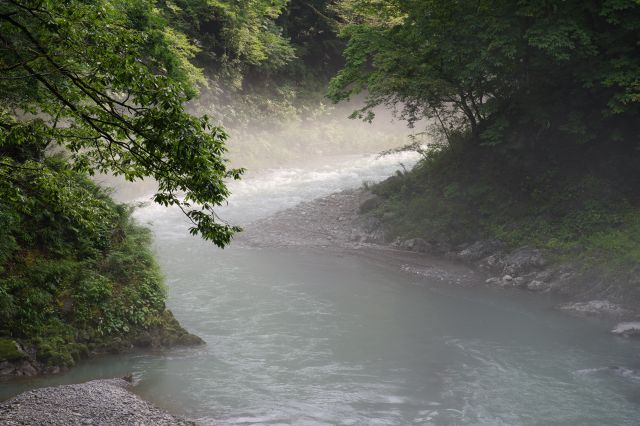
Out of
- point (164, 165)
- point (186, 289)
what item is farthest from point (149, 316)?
point (164, 165)

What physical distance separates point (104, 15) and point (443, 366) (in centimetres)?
888

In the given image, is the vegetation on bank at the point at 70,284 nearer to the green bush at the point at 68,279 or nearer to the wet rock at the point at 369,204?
the green bush at the point at 68,279

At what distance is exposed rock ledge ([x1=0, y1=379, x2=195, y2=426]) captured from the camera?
8211mm

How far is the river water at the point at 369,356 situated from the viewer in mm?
9914

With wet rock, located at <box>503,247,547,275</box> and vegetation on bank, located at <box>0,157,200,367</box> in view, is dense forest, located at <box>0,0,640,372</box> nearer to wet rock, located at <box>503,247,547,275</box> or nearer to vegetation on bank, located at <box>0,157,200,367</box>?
vegetation on bank, located at <box>0,157,200,367</box>

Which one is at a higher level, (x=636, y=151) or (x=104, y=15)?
(x=104, y=15)

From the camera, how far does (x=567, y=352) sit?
12430 millimetres

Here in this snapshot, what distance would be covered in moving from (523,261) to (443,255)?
2.90 metres

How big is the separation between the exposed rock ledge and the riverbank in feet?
34.5

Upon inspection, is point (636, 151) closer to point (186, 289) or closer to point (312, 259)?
point (312, 259)

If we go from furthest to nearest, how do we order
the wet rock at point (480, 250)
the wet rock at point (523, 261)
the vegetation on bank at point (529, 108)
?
1. the wet rock at point (480, 250)
2. the wet rock at point (523, 261)
3. the vegetation on bank at point (529, 108)

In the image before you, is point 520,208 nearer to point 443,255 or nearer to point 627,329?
point 443,255

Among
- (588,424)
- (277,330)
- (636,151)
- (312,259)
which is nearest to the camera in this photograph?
(588,424)

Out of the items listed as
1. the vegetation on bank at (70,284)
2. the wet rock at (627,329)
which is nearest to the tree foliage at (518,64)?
the wet rock at (627,329)
